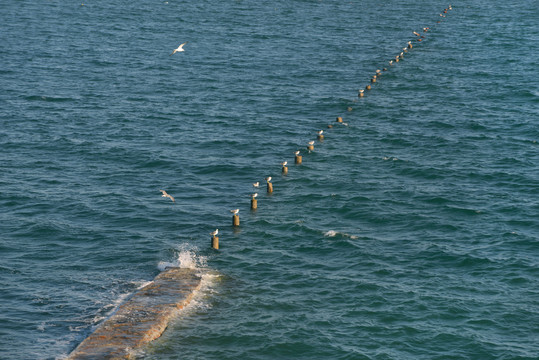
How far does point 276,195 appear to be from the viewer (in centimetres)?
6069

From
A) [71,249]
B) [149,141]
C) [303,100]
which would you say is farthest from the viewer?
[303,100]

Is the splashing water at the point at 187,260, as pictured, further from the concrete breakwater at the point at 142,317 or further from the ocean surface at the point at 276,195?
the concrete breakwater at the point at 142,317

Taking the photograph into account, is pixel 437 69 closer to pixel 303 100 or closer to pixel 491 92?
pixel 491 92

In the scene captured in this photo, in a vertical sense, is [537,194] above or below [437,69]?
below

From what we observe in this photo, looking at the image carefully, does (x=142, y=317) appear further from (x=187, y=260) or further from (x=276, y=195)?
(x=276, y=195)

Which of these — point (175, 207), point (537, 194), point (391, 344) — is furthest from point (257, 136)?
point (391, 344)

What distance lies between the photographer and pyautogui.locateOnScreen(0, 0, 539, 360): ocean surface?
43.1 m

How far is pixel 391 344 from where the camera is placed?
135ft

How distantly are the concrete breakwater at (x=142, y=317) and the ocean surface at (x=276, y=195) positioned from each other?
88cm

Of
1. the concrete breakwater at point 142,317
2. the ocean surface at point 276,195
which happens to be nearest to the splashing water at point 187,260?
the ocean surface at point 276,195

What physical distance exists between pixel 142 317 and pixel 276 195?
68.1ft

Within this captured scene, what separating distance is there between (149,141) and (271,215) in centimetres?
1937

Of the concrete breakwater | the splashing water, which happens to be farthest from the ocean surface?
the concrete breakwater

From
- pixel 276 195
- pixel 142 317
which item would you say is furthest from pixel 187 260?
pixel 276 195
